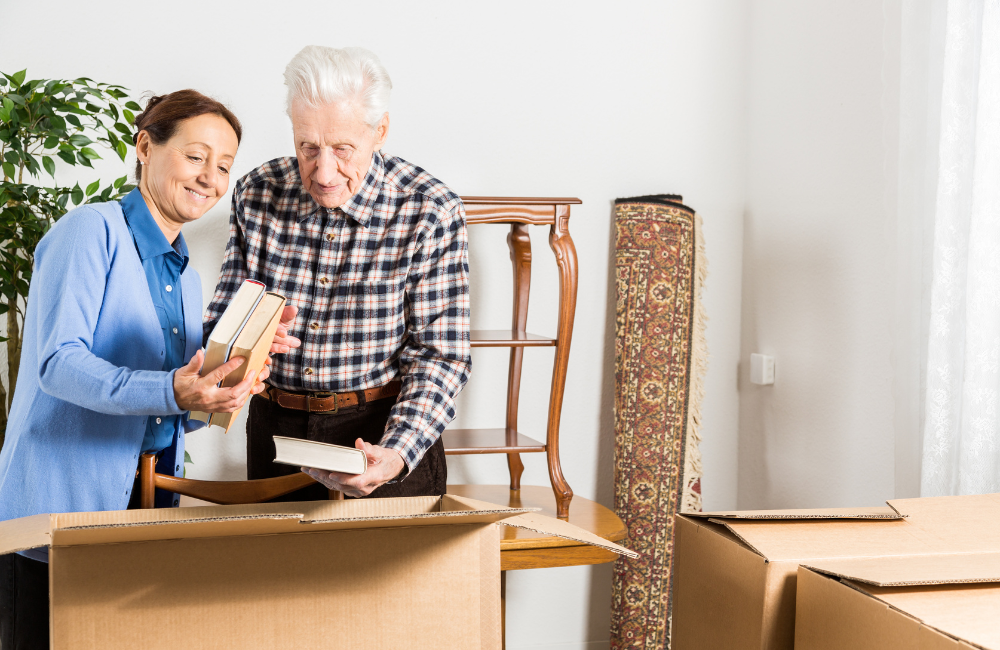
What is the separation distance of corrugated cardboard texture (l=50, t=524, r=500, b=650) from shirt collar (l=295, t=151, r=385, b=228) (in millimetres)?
825

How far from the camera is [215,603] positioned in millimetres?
702

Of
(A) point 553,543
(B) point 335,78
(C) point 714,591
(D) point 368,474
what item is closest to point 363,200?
(B) point 335,78

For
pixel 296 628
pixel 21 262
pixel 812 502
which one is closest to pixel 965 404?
pixel 812 502

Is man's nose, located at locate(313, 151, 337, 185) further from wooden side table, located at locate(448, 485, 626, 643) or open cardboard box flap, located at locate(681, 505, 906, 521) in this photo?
wooden side table, located at locate(448, 485, 626, 643)

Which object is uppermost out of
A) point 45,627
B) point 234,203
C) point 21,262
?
point 234,203

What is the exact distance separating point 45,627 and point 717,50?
244 centimetres

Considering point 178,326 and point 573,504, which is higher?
point 178,326

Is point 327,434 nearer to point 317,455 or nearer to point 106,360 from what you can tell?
point 106,360

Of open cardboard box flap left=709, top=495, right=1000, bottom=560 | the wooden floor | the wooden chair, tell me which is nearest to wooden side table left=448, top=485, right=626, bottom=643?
the wooden floor

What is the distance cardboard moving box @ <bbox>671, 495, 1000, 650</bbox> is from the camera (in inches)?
29.5

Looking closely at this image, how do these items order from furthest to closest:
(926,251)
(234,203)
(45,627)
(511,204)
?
1. (511,204)
2. (926,251)
3. (234,203)
4. (45,627)

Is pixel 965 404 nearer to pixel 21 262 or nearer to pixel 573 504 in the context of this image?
pixel 573 504

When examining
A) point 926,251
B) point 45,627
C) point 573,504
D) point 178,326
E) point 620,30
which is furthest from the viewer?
point 620,30

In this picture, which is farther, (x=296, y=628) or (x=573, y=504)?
(x=573, y=504)
